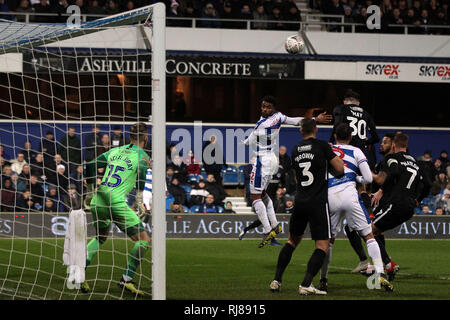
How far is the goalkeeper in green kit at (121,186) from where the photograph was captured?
8633 millimetres

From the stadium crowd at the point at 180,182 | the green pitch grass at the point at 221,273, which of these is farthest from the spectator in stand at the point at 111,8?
the green pitch grass at the point at 221,273

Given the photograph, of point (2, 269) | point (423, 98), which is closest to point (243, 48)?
point (423, 98)

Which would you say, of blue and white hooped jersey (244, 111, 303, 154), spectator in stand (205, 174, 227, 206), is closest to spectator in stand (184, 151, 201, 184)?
spectator in stand (205, 174, 227, 206)

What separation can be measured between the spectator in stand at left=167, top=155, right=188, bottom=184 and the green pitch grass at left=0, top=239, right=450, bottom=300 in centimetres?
333

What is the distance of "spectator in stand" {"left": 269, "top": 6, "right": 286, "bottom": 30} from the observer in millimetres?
23031

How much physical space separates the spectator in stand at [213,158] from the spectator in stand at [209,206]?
51.3 inches

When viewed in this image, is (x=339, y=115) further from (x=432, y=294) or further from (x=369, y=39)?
(x=369, y=39)

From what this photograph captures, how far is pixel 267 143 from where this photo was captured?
12.2 m

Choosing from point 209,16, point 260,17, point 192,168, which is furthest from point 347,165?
point 260,17

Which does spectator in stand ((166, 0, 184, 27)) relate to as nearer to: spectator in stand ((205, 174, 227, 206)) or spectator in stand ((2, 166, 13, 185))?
spectator in stand ((205, 174, 227, 206))

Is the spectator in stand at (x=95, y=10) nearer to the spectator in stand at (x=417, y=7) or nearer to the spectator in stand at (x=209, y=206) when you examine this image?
the spectator in stand at (x=209, y=206)

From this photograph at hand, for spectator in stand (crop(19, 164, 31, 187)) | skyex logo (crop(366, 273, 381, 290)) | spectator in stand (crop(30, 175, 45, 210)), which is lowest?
skyex logo (crop(366, 273, 381, 290))

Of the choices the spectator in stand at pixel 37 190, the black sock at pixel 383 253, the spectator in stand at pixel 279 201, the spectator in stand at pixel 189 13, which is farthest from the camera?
the spectator in stand at pixel 189 13

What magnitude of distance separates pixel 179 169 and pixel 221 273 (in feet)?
27.9
